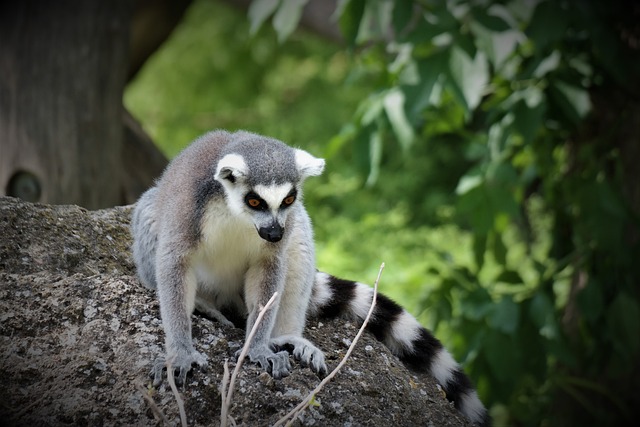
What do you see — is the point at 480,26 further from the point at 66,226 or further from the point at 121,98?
the point at 121,98

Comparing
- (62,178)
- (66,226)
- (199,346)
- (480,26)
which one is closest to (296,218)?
(199,346)

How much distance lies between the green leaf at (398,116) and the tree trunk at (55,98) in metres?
2.48

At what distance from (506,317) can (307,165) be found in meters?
1.81

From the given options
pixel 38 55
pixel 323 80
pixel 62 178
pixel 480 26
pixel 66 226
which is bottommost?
pixel 323 80

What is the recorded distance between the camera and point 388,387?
3168mm

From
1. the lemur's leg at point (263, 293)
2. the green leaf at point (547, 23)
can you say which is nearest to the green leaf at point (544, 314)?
the green leaf at point (547, 23)

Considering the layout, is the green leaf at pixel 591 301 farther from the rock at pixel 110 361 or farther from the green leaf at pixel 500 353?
the rock at pixel 110 361

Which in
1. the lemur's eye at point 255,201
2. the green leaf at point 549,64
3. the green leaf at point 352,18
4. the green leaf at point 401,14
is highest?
the green leaf at point 401,14

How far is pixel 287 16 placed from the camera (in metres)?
4.66

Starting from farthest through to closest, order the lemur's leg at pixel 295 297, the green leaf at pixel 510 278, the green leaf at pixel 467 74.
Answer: the green leaf at pixel 510 278
the green leaf at pixel 467 74
the lemur's leg at pixel 295 297

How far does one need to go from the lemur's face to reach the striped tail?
0.56 meters

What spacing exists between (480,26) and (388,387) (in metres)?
2.14

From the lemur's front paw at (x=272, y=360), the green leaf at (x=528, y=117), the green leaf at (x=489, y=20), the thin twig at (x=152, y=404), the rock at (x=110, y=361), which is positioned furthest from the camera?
the green leaf at (x=528, y=117)

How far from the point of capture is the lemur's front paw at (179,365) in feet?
9.36
